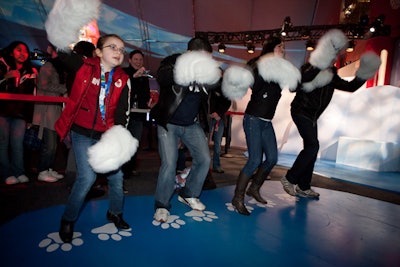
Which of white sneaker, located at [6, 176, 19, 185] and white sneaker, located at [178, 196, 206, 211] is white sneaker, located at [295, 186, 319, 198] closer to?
white sneaker, located at [178, 196, 206, 211]

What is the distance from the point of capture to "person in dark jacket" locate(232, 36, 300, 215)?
2695mm

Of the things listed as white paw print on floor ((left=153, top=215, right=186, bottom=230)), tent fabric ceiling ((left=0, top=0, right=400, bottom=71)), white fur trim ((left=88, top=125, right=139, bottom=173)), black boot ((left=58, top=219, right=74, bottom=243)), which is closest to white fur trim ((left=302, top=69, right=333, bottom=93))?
white paw print on floor ((left=153, top=215, right=186, bottom=230))

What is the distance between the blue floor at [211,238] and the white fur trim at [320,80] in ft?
5.07

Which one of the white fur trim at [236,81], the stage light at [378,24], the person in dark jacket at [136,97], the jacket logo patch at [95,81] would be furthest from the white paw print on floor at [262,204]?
the stage light at [378,24]

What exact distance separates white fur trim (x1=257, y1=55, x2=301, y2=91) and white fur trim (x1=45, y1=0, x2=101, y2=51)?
5.32ft

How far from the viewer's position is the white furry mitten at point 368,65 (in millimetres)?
3496

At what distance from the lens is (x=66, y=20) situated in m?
1.87

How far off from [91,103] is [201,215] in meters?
1.62

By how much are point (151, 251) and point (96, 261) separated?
40cm

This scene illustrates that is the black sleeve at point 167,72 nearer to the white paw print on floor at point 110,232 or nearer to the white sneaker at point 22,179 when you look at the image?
the white paw print on floor at point 110,232

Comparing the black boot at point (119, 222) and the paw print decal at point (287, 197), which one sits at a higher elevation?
the paw print decal at point (287, 197)

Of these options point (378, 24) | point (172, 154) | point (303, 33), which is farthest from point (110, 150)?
point (303, 33)

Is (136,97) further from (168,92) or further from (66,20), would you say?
(66,20)

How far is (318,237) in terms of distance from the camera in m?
2.55
